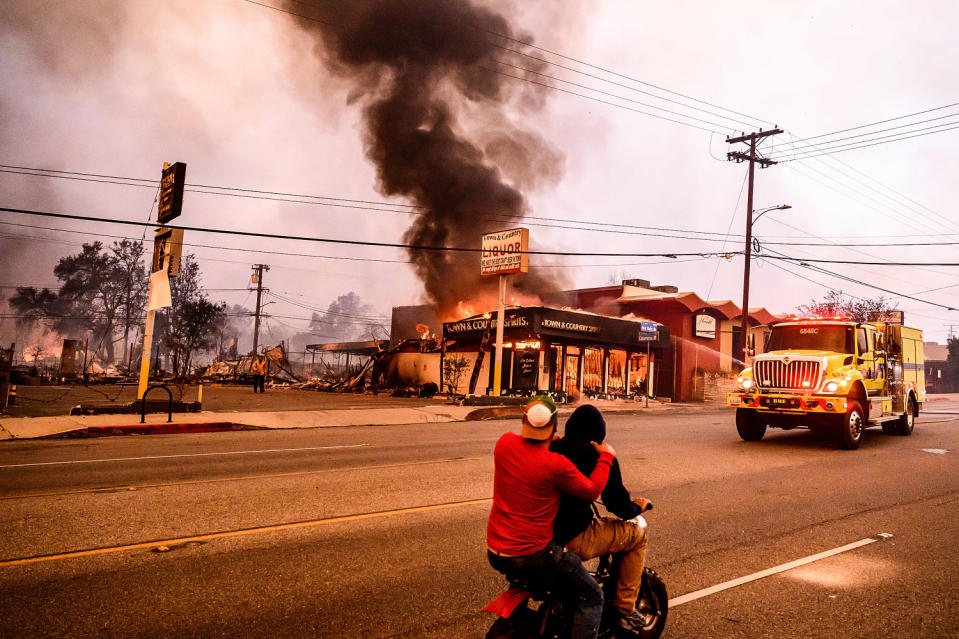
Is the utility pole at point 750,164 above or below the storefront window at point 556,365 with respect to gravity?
above

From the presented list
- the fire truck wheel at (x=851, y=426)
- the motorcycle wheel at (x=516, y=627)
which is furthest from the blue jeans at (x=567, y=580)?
the fire truck wheel at (x=851, y=426)

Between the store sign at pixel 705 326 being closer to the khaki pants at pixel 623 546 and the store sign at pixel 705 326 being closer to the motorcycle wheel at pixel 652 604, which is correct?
the motorcycle wheel at pixel 652 604

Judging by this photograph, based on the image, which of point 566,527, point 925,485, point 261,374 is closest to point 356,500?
point 566,527

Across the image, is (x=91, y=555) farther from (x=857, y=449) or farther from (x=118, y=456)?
(x=857, y=449)

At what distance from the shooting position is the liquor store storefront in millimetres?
30094

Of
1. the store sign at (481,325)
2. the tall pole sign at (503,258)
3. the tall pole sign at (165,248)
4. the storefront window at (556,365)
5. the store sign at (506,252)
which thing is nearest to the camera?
the tall pole sign at (165,248)

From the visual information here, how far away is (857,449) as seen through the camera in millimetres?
13656

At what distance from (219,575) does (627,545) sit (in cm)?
324

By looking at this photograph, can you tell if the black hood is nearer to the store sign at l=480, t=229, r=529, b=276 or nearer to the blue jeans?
the blue jeans

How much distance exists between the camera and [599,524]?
A: 3607 mm

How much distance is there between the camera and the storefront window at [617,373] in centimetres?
3453

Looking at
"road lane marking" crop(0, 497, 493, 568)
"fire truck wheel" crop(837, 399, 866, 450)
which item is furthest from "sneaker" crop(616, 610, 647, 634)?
"fire truck wheel" crop(837, 399, 866, 450)

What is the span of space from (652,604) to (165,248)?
1824 cm

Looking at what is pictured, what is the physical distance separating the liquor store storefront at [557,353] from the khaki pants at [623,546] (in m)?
25.1
